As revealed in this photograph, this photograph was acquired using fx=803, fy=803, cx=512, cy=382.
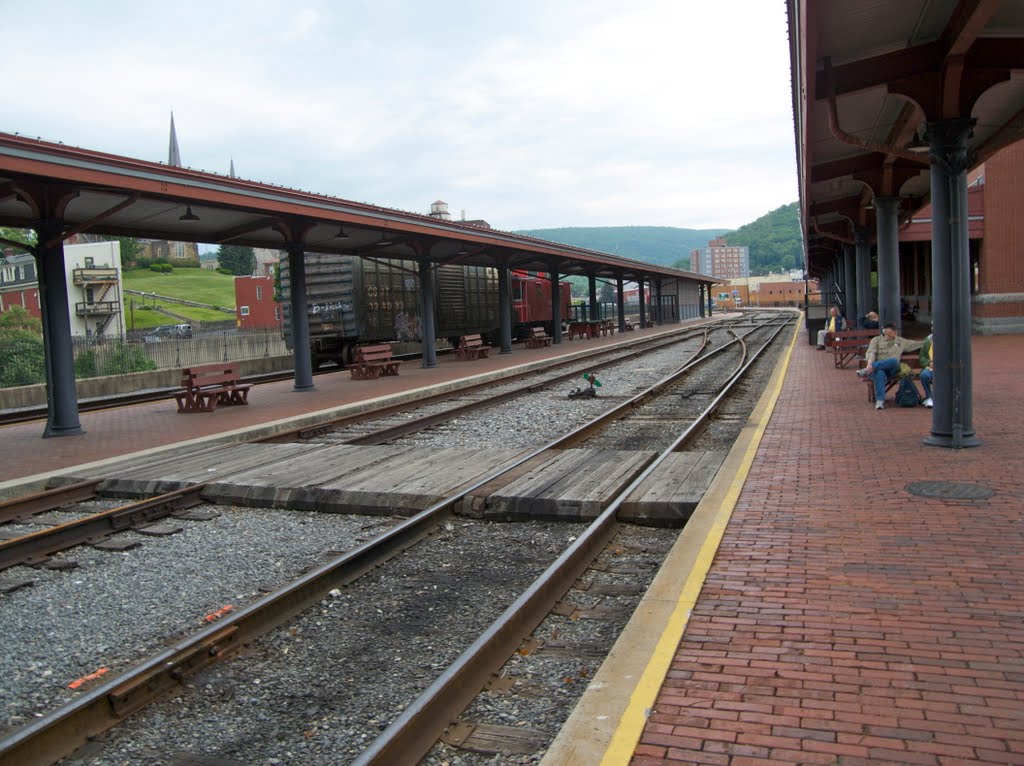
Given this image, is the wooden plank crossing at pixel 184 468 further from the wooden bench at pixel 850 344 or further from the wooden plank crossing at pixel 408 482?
the wooden bench at pixel 850 344

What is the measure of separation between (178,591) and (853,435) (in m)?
7.18

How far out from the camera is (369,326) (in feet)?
77.4

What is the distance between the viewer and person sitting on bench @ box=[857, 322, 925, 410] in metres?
10.9

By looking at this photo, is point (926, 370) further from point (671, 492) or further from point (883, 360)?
point (671, 492)

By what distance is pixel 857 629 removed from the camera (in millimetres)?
3818

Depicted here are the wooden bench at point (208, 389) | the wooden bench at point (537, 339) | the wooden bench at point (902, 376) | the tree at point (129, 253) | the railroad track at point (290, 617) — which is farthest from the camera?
the tree at point (129, 253)

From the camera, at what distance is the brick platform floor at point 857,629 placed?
2891 millimetres

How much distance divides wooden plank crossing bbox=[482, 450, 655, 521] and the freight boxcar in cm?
1383

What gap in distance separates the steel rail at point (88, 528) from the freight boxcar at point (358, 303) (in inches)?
560

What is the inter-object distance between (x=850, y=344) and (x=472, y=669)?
606 inches

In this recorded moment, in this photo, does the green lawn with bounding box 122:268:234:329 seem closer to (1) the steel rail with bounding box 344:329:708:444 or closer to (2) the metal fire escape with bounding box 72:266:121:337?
(2) the metal fire escape with bounding box 72:266:121:337

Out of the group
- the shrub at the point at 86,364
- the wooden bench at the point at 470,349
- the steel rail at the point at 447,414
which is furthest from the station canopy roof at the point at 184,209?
the shrub at the point at 86,364

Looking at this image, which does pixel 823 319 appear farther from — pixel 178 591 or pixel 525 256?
pixel 178 591

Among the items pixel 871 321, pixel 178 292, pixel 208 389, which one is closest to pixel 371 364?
pixel 208 389
